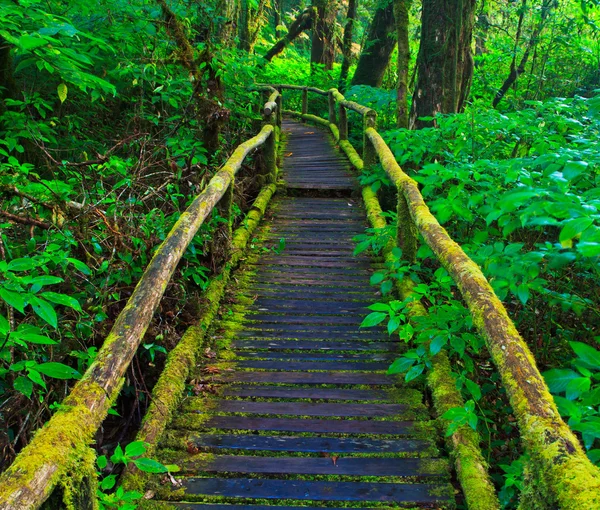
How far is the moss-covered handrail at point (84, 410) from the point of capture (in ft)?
5.07

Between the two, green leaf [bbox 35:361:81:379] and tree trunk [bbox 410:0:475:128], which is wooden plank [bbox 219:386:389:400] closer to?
green leaf [bbox 35:361:81:379]

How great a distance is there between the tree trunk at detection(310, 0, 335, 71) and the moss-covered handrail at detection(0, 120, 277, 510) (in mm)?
17607

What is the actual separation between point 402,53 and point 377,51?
729 cm

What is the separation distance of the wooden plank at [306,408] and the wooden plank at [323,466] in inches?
16.7

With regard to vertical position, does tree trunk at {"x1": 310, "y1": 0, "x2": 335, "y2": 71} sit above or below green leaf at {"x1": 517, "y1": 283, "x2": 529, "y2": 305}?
above

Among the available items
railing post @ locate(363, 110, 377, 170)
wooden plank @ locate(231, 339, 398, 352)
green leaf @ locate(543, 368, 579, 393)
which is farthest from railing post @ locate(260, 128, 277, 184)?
green leaf @ locate(543, 368, 579, 393)

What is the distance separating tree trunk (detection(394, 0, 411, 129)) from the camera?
9016mm

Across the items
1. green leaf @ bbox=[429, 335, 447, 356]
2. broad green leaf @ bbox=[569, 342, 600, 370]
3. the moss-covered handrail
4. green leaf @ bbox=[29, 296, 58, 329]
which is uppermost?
A: green leaf @ bbox=[29, 296, 58, 329]

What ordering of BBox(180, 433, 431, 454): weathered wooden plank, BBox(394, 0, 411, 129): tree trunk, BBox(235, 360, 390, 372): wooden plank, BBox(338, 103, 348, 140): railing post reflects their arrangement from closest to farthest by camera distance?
1. BBox(180, 433, 431, 454): weathered wooden plank
2. BBox(235, 360, 390, 372): wooden plank
3. BBox(394, 0, 411, 129): tree trunk
4. BBox(338, 103, 348, 140): railing post

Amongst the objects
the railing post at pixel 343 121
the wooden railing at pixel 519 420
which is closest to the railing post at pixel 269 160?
the railing post at pixel 343 121

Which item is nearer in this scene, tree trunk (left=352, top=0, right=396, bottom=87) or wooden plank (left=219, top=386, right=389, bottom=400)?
wooden plank (left=219, top=386, right=389, bottom=400)

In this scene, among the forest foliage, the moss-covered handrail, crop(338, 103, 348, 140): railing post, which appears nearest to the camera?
the moss-covered handrail

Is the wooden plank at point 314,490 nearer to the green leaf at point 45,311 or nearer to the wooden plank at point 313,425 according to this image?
the wooden plank at point 313,425

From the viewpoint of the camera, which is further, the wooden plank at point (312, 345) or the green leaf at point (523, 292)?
the wooden plank at point (312, 345)
